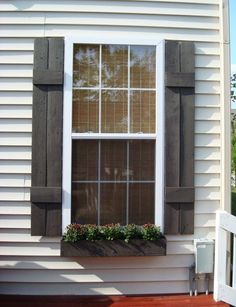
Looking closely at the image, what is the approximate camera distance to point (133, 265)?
383cm

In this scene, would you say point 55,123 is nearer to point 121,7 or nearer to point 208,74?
point 121,7

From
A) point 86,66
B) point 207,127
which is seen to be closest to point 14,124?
point 86,66

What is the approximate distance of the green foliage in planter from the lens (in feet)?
12.0

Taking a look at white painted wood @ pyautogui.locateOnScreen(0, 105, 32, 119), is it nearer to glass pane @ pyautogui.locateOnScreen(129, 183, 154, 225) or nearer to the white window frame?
the white window frame

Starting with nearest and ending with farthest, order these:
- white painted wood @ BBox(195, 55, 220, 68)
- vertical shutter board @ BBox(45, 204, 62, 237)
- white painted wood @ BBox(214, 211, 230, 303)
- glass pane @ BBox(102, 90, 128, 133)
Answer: white painted wood @ BBox(214, 211, 230, 303)
vertical shutter board @ BBox(45, 204, 62, 237)
glass pane @ BBox(102, 90, 128, 133)
white painted wood @ BBox(195, 55, 220, 68)

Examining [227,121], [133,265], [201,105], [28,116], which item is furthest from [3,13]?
[133,265]

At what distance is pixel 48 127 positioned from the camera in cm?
377

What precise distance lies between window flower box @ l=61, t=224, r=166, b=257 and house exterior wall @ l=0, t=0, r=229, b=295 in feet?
0.54

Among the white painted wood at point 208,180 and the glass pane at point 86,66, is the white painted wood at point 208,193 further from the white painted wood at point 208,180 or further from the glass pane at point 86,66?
the glass pane at point 86,66

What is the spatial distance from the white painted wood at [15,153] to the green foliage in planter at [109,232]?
79 cm

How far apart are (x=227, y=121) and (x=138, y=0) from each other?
4.80 ft

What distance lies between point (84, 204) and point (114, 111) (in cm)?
94

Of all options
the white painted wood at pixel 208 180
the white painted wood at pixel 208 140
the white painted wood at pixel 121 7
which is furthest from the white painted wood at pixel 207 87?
the white painted wood at pixel 208 180

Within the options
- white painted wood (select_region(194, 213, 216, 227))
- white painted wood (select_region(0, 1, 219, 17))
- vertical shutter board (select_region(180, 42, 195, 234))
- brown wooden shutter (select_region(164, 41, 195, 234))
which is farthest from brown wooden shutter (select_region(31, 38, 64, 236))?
white painted wood (select_region(194, 213, 216, 227))
